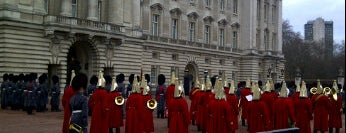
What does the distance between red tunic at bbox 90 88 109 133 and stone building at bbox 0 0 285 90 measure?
61.4ft

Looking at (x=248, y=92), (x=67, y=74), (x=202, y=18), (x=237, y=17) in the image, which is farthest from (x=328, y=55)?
(x=248, y=92)

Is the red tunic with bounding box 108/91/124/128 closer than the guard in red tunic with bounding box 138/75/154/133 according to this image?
No

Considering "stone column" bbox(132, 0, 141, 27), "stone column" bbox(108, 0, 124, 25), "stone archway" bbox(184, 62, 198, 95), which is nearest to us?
"stone column" bbox(108, 0, 124, 25)

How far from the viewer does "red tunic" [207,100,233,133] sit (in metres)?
14.0

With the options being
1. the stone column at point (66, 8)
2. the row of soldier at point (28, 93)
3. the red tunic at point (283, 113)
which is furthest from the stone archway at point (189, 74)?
the red tunic at point (283, 113)

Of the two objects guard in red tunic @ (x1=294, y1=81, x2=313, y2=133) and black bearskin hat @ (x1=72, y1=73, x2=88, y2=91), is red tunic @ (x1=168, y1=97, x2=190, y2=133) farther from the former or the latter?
guard in red tunic @ (x1=294, y1=81, x2=313, y2=133)

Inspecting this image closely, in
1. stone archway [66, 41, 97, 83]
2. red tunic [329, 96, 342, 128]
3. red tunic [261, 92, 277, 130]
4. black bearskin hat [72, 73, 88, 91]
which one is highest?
stone archway [66, 41, 97, 83]

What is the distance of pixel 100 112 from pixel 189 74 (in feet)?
124

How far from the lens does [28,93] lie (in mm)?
23109

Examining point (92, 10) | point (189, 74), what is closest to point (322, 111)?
point (92, 10)

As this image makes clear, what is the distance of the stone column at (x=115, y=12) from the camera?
4050 centimetres

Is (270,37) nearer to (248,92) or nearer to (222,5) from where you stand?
(222,5)

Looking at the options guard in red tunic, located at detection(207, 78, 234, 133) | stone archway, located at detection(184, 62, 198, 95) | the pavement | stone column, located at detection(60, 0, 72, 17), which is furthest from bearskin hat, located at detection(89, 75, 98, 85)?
stone archway, located at detection(184, 62, 198, 95)

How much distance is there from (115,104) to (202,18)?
39.1 meters
